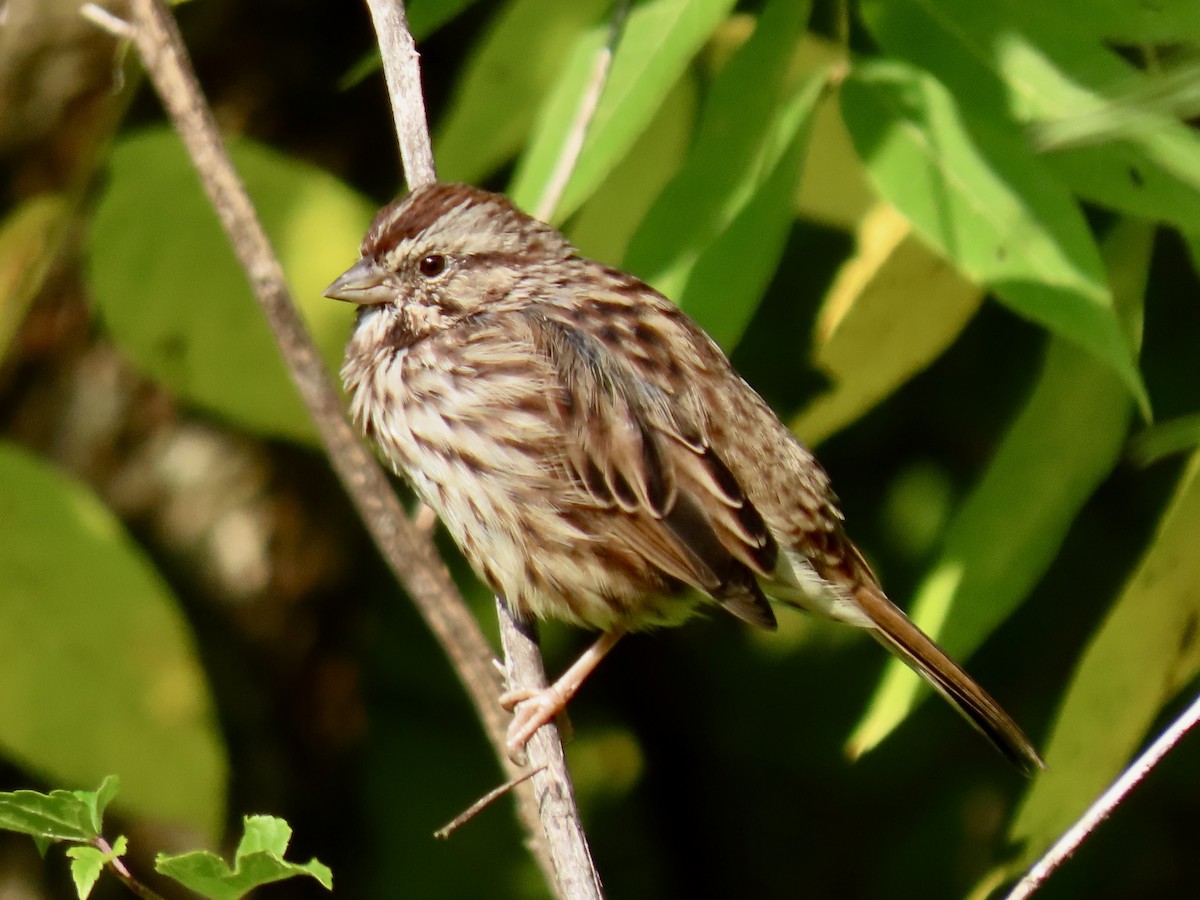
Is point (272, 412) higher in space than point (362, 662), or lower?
higher

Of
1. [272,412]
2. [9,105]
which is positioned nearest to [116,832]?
[272,412]

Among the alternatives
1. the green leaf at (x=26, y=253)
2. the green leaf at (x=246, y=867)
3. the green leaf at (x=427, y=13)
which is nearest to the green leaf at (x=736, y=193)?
the green leaf at (x=427, y=13)

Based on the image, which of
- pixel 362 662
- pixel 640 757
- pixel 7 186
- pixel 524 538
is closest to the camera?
pixel 524 538

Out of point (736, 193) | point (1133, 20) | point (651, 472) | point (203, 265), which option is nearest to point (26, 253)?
point (203, 265)

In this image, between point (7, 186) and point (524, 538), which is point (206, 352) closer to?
point (524, 538)

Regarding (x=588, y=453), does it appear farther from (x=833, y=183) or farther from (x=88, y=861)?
(x=88, y=861)

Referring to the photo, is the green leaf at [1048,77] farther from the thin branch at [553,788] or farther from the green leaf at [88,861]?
the green leaf at [88,861]

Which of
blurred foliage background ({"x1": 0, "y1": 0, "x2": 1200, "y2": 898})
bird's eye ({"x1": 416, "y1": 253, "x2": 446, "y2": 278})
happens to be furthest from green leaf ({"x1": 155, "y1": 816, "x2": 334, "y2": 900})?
bird's eye ({"x1": 416, "y1": 253, "x2": 446, "y2": 278})
